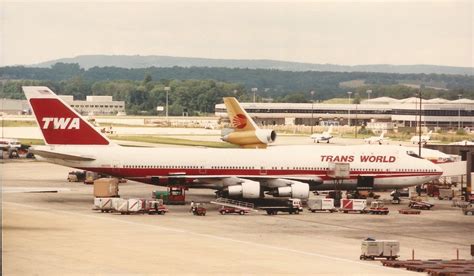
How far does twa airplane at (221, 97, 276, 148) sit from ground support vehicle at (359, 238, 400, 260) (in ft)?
190

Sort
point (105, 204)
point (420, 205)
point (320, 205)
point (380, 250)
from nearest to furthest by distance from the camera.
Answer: point (380, 250)
point (105, 204)
point (320, 205)
point (420, 205)

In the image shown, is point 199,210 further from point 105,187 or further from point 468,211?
point 468,211

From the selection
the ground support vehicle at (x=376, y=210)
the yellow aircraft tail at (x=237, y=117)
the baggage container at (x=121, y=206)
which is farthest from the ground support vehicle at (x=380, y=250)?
the yellow aircraft tail at (x=237, y=117)

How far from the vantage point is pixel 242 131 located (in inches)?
4483

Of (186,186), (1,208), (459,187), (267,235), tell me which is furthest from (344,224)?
(459,187)

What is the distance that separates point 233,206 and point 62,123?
1410 centimetres

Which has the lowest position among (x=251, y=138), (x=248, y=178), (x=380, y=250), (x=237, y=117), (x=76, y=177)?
(x=380, y=250)

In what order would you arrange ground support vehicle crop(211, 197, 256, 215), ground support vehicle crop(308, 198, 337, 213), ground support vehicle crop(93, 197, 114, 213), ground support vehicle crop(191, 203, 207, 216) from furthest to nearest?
1. ground support vehicle crop(308, 198, 337, 213)
2. ground support vehicle crop(211, 197, 256, 215)
3. ground support vehicle crop(93, 197, 114, 213)
4. ground support vehicle crop(191, 203, 207, 216)

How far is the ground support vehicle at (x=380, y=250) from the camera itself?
5388 centimetres

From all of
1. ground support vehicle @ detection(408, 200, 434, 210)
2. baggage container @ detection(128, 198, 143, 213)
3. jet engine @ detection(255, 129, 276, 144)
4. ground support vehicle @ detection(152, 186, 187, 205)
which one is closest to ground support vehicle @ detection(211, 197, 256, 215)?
ground support vehicle @ detection(152, 186, 187, 205)

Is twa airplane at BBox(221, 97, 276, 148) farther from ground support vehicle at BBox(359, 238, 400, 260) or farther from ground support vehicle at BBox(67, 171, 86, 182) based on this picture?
ground support vehicle at BBox(359, 238, 400, 260)

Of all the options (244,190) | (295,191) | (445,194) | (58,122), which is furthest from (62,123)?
(445,194)

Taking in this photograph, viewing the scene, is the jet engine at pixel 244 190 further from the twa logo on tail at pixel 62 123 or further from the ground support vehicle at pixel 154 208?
the twa logo on tail at pixel 62 123

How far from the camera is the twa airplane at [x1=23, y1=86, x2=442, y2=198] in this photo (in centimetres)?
7756
